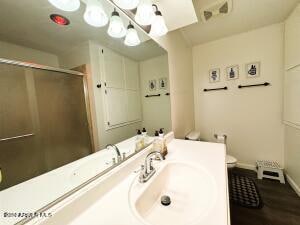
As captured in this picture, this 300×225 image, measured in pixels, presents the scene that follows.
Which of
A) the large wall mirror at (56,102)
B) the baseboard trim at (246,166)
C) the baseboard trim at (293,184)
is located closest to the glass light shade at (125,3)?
the large wall mirror at (56,102)

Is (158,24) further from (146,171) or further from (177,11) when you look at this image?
(146,171)

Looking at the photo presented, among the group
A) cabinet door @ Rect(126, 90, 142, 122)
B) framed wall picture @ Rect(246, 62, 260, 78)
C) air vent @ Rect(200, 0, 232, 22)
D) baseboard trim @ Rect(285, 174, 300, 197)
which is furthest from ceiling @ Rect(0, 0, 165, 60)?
baseboard trim @ Rect(285, 174, 300, 197)

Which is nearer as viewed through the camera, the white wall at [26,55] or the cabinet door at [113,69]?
the white wall at [26,55]

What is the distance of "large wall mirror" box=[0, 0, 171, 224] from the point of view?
45cm

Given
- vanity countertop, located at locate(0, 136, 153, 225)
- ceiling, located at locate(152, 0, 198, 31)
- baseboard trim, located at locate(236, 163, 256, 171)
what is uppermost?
ceiling, located at locate(152, 0, 198, 31)

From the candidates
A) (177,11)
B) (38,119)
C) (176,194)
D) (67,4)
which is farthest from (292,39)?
(38,119)

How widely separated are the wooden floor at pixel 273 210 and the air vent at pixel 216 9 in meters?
2.19

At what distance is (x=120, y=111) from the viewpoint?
97cm

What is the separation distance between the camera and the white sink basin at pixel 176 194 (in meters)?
0.66

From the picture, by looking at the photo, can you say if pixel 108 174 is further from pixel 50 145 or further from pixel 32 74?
pixel 32 74

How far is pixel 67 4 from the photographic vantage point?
63 cm

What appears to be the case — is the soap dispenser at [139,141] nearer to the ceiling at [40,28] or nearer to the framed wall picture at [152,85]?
the framed wall picture at [152,85]

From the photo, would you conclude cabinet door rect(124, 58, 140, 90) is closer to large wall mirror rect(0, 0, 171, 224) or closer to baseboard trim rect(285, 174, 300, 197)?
large wall mirror rect(0, 0, 171, 224)

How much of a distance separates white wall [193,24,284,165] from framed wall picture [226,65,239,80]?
6cm
